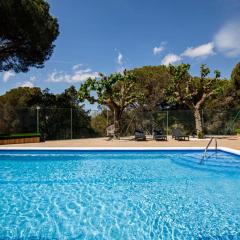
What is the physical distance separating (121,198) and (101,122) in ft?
52.3

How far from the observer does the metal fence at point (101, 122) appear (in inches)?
739

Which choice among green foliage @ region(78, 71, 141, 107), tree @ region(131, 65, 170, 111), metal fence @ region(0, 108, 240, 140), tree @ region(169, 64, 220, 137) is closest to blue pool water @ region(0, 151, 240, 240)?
green foliage @ region(78, 71, 141, 107)

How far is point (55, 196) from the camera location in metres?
6.50

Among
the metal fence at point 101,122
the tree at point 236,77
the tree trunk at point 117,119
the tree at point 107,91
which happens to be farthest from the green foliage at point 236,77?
the tree trunk at point 117,119

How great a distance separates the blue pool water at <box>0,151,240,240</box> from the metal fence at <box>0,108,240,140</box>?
7623 mm

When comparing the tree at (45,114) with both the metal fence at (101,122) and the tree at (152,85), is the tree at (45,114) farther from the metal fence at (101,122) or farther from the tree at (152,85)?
the tree at (152,85)

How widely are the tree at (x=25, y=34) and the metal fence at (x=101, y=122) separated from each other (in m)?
3.34

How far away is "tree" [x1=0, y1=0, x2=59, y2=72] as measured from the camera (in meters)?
16.5

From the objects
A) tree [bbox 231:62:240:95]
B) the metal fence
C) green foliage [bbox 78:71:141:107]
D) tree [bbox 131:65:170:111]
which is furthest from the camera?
tree [bbox 131:65:170:111]

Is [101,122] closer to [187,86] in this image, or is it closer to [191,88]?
[187,86]

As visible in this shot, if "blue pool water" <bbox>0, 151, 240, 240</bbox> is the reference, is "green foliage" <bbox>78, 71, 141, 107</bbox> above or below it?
above

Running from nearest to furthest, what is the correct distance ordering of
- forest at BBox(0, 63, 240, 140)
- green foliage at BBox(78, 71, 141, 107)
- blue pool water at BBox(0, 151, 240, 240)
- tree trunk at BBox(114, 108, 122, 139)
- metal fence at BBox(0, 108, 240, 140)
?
→ blue pool water at BBox(0, 151, 240, 240), green foliage at BBox(78, 71, 141, 107), forest at BBox(0, 63, 240, 140), tree trunk at BBox(114, 108, 122, 139), metal fence at BBox(0, 108, 240, 140)

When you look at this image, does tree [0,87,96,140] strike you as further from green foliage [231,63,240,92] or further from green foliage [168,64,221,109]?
green foliage [231,63,240,92]

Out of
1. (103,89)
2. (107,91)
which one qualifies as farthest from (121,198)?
(103,89)
